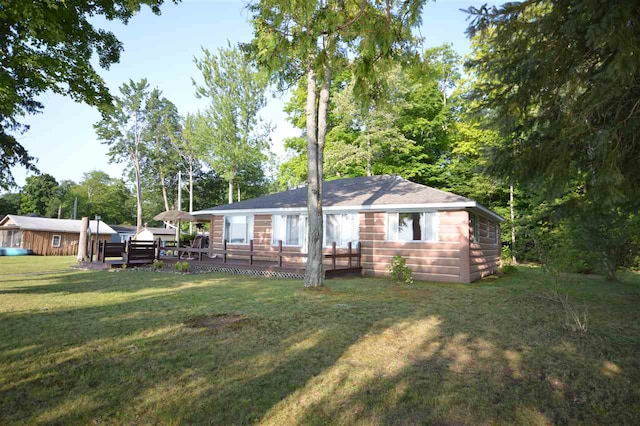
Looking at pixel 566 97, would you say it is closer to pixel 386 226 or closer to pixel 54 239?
pixel 386 226

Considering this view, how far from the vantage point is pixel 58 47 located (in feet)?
21.7

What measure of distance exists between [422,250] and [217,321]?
939 centimetres

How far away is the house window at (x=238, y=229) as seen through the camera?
17.7 metres

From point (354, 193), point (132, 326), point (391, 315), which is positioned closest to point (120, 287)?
point (132, 326)

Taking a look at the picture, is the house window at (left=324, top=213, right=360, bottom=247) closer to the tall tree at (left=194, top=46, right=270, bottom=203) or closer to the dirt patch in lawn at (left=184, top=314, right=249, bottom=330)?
the dirt patch in lawn at (left=184, top=314, right=249, bottom=330)

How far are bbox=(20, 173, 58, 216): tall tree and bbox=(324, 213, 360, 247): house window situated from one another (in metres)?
56.1

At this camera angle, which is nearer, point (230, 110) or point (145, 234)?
point (230, 110)

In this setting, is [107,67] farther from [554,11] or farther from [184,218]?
[184,218]

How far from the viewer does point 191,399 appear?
10.4ft

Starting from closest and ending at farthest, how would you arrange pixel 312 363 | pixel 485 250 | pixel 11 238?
pixel 312 363, pixel 485 250, pixel 11 238

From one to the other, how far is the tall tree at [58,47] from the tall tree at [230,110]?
23.7 meters

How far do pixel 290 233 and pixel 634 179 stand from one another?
13.1 metres

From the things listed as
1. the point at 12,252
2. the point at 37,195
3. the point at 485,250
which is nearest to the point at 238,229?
the point at 485,250

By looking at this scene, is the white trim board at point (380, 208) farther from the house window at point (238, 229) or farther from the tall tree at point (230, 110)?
the tall tree at point (230, 110)
